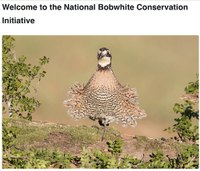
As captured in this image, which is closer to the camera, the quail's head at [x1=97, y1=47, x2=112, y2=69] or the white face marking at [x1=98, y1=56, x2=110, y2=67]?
the quail's head at [x1=97, y1=47, x2=112, y2=69]

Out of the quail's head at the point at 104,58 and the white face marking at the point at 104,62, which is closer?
the quail's head at the point at 104,58

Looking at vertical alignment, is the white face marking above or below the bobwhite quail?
above

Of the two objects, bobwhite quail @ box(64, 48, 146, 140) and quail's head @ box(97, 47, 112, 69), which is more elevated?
quail's head @ box(97, 47, 112, 69)

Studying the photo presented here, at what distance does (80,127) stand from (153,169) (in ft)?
21.6

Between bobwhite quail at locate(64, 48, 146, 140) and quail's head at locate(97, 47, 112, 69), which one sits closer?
quail's head at locate(97, 47, 112, 69)

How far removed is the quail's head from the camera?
21.2 m

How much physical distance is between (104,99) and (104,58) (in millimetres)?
1248

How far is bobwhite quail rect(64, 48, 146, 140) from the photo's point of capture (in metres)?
21.5

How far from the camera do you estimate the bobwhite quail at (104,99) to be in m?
21.5

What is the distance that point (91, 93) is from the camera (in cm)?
2162

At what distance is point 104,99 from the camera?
2145 centimetres

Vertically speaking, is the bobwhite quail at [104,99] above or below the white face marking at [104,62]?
below

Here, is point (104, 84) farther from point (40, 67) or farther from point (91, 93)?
point (40, 67)

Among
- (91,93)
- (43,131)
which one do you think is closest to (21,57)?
(43,131)
